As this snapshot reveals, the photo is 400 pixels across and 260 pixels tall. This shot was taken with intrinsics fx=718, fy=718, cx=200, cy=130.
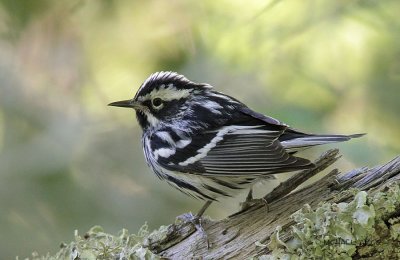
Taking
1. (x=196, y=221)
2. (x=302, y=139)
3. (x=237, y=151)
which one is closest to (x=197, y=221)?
(x=196, y=221)

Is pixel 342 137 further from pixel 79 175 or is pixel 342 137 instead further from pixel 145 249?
pixel 79 175

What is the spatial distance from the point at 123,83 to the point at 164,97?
1388mm

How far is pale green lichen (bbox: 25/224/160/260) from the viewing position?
2551 millimetres

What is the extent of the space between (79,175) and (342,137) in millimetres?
2229

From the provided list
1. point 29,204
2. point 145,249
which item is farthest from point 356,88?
point 29,204


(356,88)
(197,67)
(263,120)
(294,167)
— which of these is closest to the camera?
(294,167)

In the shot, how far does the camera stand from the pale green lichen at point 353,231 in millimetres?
2137

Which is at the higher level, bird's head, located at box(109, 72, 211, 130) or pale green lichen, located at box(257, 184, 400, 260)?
bird's head, located at box(109, 72, 211, 130)

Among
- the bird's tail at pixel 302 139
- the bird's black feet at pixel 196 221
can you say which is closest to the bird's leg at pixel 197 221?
the bird's black feet at pixel 196 221

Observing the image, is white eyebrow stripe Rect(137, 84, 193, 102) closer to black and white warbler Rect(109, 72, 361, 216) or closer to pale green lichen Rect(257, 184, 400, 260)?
black and white warbler Rect(109, 72, 361, 216)

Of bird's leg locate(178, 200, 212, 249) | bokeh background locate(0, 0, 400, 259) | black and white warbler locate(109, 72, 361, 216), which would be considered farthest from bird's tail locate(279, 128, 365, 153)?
bokeh background locate(0, 0, 400, 259)

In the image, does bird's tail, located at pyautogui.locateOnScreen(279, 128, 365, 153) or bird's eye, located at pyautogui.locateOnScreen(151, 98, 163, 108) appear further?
bird's eye, located at pyautogui.locateOnScreen(151, 98, 163, 108)

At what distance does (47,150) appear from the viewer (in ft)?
13.6

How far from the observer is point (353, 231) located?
2.14 metres
